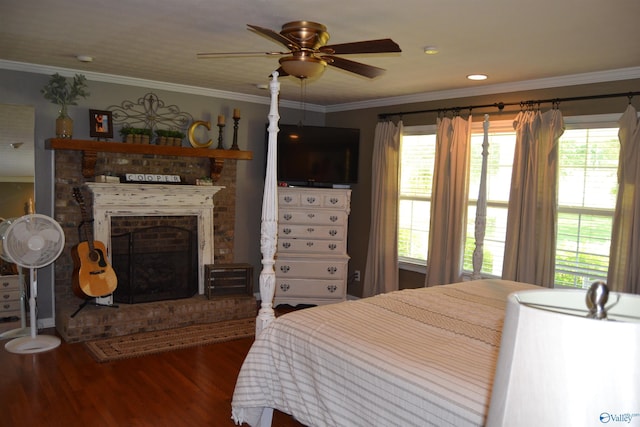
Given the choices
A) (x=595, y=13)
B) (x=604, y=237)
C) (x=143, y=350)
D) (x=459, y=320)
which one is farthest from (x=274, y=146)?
(x=604, y=237)

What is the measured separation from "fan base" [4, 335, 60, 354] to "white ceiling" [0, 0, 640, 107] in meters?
2.30

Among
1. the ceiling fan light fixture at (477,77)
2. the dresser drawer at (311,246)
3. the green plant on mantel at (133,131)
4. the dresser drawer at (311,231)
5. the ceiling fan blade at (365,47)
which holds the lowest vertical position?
the dresser drawer at (311,246)

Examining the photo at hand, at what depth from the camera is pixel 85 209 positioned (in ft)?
14.7

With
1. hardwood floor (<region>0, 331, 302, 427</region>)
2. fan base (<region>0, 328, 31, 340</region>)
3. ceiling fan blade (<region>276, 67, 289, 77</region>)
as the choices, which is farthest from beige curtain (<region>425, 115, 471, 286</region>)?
fan base (<region>0, 328, 31, 340</region>)

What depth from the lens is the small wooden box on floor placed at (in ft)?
16.1

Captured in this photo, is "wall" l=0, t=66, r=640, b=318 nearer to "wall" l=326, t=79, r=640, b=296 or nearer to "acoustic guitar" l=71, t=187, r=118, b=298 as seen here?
"wall" l=326, t=79, r=640, b=296

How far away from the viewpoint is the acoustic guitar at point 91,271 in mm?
4199

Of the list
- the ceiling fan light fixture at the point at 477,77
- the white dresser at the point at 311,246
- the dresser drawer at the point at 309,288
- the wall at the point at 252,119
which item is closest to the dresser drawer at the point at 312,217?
the white dresser at the point at 311,246

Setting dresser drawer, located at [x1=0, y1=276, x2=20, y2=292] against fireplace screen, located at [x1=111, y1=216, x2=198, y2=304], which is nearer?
dresser drawer, located at [x1=0, y1=276, x2=20, y2=292]

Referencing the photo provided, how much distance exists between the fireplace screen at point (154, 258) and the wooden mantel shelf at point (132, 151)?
1.89 ft

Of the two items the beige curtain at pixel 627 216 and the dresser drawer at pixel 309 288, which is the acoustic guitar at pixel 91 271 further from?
the beige curtain at pixel 627 216

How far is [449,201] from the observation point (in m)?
4.80

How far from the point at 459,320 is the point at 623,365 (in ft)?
6.16

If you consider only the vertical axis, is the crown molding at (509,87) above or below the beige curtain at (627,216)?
above
